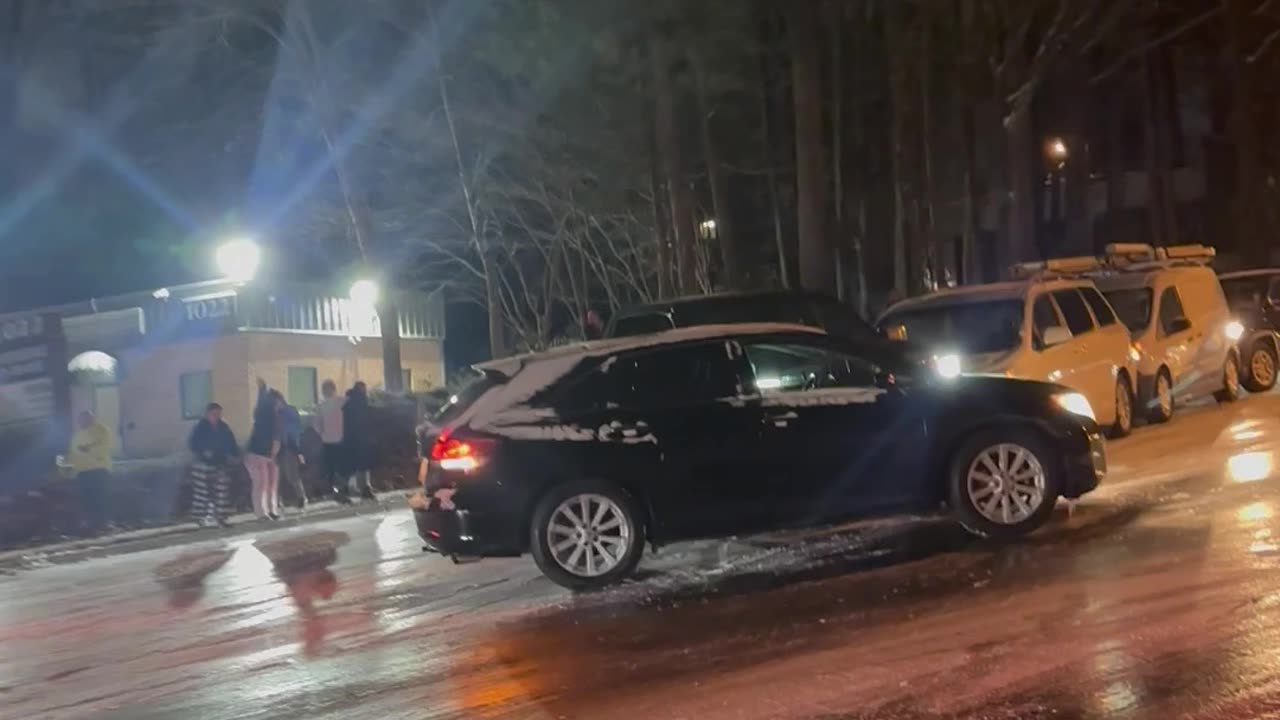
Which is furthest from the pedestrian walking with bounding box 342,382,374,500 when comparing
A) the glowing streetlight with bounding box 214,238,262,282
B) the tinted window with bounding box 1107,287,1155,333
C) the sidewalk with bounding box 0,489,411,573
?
the tinted window with bounding box 1107,287,1155,333

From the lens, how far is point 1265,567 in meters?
8.24

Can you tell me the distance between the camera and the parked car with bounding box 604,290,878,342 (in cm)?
1584

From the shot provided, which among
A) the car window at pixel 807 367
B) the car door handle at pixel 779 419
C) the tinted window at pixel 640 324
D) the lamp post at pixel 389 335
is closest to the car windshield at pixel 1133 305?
the tinted window at pixel 640 324

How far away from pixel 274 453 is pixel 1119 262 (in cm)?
1122

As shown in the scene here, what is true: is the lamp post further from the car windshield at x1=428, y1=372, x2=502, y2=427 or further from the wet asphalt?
the car windshield at x1=428, y1=372, x2=502, y2=427

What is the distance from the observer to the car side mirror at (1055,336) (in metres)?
14.0

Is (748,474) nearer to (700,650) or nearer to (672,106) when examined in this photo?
(700,650)

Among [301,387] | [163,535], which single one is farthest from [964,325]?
[301,387]

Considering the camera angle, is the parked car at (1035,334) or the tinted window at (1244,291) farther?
the tinted window at (1244,291)

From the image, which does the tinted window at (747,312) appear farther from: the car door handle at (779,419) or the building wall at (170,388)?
the building wall at (170,388)

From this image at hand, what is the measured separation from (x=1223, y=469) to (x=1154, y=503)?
1.74m

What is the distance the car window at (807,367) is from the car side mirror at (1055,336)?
4711 mm

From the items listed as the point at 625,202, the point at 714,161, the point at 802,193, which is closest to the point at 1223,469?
the point at 802,193

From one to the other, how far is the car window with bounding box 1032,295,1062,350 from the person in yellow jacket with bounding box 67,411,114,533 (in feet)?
35.4
